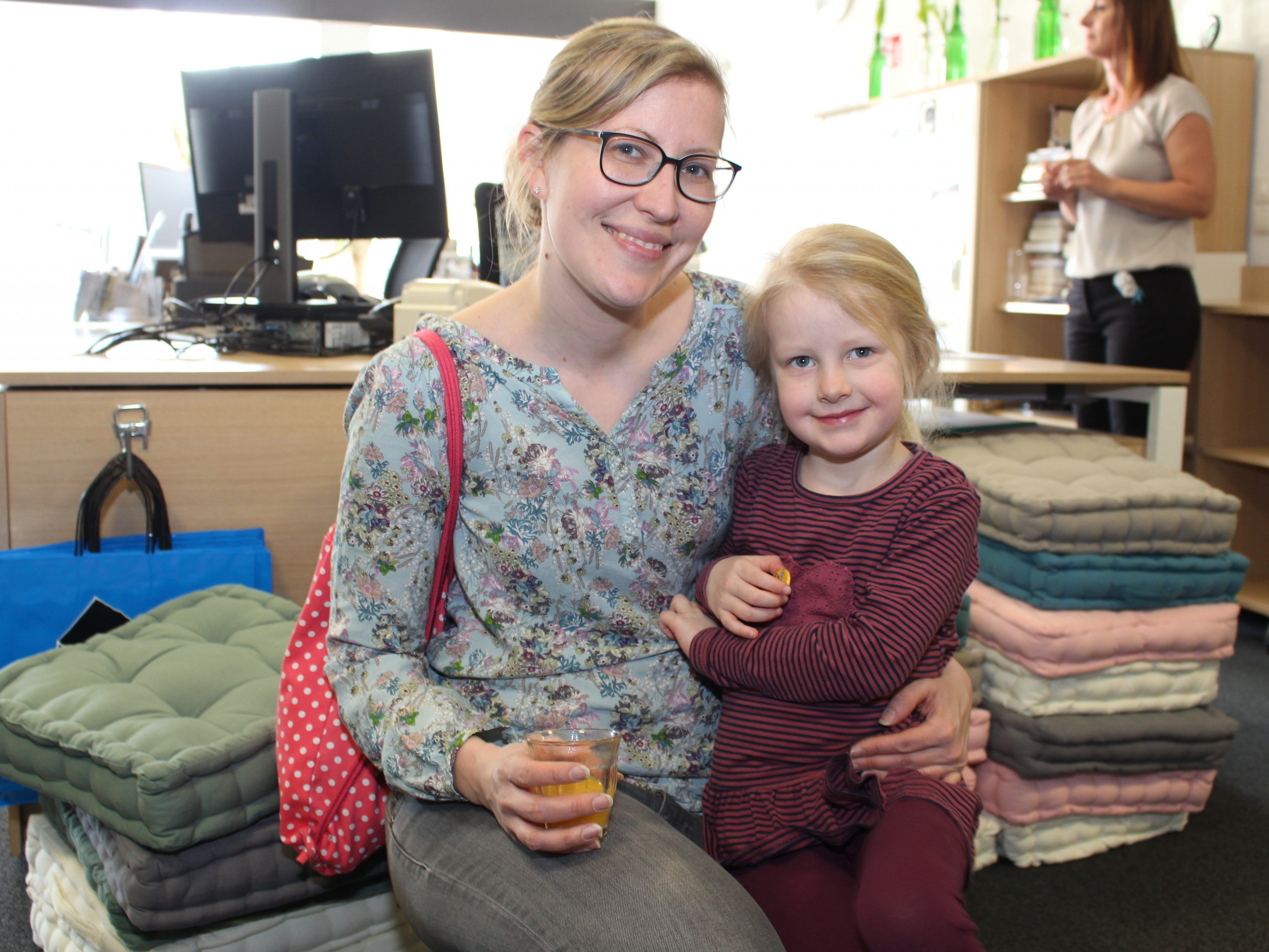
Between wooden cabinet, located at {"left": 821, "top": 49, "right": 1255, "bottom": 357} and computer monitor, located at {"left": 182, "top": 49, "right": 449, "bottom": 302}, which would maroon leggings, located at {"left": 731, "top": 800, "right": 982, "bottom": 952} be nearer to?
computer monitor, located at {"left": 182, "top": 49, "right": 449, "bottom": 302}

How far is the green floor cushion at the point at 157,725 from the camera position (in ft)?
3.52

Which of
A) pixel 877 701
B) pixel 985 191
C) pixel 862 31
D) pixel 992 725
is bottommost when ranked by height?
pixel 992 725

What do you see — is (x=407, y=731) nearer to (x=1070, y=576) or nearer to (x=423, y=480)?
(x=423, y=480)

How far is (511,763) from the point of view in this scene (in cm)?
82

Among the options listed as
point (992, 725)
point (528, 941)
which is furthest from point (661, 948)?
point (992, 725)

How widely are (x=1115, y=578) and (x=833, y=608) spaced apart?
84cm

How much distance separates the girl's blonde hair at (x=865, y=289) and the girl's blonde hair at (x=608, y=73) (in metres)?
0.17

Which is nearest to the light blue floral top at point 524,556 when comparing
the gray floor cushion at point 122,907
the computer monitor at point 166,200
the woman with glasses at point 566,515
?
the woman with glasses at point 566,515

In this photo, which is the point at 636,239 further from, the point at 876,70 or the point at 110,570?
the point at 876,70

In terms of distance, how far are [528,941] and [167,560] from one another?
3.23 ft

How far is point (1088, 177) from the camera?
8.92 ft

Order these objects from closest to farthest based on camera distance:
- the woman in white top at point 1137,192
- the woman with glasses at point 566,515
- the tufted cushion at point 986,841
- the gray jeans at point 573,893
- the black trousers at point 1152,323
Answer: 1. the gray jeans at point 573,893
2. the woman with glasses at point 566,515
3. the tufted cushion at point 986,841
4. the woman in white top at point 1137,192
5. the black trousers at point 1152,323

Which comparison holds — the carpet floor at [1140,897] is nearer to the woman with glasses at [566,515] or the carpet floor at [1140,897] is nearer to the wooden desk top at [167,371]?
the woman with glasses at [566,515]

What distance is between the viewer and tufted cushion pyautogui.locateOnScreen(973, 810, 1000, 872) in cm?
167
